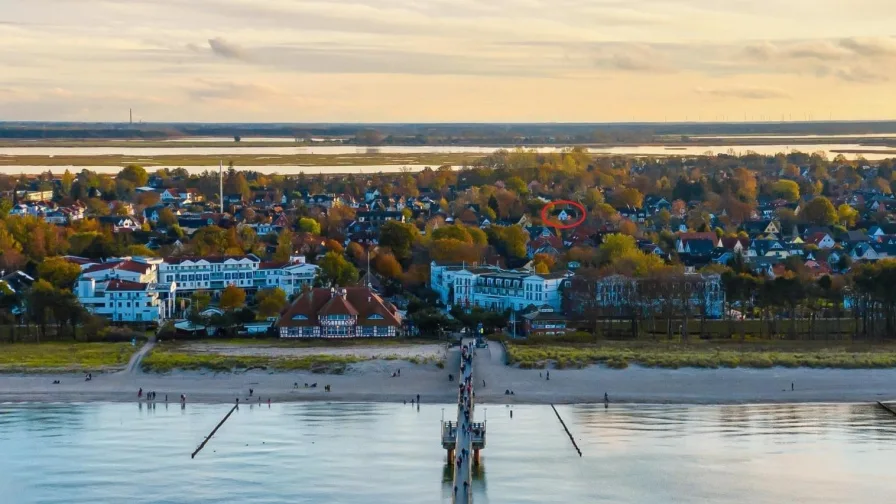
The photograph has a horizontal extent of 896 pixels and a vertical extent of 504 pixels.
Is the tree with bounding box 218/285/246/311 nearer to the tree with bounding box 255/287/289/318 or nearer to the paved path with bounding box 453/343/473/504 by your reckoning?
the tree with bounding box 255/287/289/318

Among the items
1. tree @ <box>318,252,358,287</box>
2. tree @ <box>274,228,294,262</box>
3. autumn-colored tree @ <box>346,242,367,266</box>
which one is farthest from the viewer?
tree @ <box>274,228,294,262</box>

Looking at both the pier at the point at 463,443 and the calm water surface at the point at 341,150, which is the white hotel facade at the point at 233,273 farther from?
the calm water surface at the point at 341,150

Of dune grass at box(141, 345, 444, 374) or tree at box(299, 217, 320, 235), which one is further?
tree at box(299, 217, 320, 235)

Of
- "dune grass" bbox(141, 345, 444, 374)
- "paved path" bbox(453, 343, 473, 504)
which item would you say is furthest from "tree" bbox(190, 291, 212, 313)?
"paved path" bbox(453, 343, 473, 504)

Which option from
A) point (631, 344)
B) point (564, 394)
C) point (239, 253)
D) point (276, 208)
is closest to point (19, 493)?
point (564, 394)

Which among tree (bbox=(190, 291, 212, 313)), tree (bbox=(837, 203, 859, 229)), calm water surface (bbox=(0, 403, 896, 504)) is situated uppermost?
tree (bbox=(837, 203, 859, 229))

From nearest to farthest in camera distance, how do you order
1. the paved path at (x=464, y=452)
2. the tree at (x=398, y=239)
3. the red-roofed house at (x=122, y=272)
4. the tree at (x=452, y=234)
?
1. the paved path at (x=464, y=452)
2. the red-roofed house at (x=122, y=272)
3. the tree at (x=452, y=234)
4. the tree at (x=398, y=239)

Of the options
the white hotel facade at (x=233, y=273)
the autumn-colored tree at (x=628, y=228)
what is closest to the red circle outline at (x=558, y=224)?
the autumn-colored tree at (x=628, y=228)
